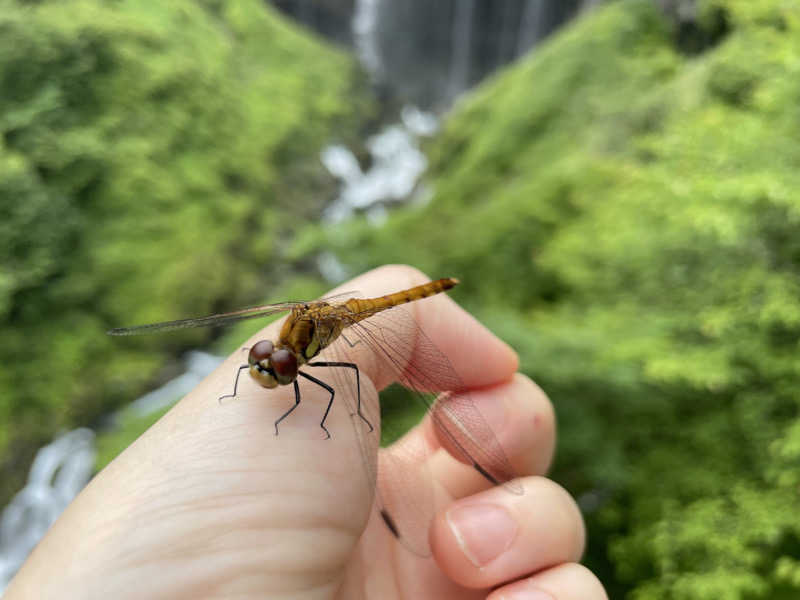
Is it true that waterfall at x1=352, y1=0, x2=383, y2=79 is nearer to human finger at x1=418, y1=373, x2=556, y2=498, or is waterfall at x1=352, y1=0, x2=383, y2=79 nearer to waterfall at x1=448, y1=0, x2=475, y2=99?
waterfall at x1=448, y1=0, x2=475, y2=99

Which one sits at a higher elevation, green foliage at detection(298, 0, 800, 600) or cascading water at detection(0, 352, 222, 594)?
green foliage at detection(298, 0, 800, 600)

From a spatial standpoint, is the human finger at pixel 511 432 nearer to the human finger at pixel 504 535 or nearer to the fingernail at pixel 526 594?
the human finger at pixel 504 535

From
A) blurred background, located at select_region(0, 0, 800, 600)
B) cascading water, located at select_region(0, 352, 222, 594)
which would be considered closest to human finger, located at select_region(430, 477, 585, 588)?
blurred background, located at select_region(0, 0, 800, 600)

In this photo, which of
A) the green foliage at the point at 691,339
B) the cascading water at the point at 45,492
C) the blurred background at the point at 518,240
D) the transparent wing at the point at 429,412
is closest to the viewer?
the transparent wing at the point at 429,412

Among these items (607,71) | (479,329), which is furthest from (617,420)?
(607,71)

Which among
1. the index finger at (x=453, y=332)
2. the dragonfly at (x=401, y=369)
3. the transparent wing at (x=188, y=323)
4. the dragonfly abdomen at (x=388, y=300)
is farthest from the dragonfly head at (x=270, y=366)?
the index finger at (x=453, y=332)

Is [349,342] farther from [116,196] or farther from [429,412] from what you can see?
[116,196]
